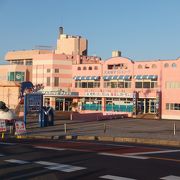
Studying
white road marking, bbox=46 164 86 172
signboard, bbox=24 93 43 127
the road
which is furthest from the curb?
white road marking, bbox=46 164 86 172

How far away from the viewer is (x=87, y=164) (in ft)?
39.7

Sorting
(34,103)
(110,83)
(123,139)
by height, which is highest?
(110,83)

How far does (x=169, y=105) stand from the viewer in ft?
181

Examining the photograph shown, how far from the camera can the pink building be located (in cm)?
5547

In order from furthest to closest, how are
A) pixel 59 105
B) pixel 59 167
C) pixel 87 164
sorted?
pixel 59 105 < pixel 87 164 < pixel 59 167

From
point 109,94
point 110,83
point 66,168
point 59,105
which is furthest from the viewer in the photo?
point 59,105

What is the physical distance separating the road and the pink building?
134 feet

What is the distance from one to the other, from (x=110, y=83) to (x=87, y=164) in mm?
49783

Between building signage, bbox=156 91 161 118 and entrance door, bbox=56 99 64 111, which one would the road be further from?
entrance door, bbox=56 99 64 111

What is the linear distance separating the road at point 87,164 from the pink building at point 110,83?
134ft

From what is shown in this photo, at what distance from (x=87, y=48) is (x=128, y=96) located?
31.7m

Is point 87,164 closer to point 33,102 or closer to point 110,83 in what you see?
point 33,102

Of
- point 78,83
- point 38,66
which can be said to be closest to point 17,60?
point 38,66

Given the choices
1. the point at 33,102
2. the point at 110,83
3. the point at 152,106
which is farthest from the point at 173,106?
the point at 33,102
